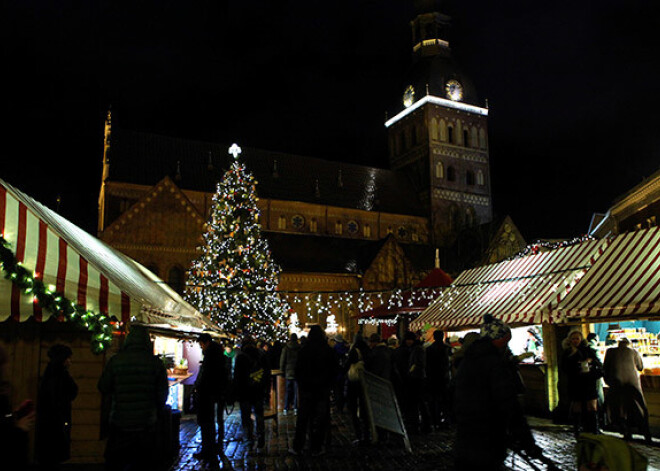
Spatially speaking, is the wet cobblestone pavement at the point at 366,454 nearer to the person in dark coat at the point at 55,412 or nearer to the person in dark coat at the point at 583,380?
the person in dark coat at the point at 583,380

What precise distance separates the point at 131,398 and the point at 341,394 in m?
10.4

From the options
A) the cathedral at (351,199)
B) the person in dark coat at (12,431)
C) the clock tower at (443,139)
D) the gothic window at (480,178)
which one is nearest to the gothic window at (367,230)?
the cathedral at (351,199)

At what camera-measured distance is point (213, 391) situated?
31.0 ft

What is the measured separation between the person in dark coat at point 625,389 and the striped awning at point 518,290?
6.45 ft

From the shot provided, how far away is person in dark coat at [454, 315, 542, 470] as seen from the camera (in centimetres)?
485

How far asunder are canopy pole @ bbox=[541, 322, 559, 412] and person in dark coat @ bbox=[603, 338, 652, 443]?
2254 mm

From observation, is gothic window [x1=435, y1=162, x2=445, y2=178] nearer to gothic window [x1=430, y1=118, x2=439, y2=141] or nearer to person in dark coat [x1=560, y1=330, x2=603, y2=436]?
gothic window [x1=430, y1=118, x2=439, y2=141]

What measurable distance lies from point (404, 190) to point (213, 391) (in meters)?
51.8

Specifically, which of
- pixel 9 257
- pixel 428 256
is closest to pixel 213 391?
pixel 9 257

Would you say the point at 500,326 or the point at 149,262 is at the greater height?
the point at 149,262

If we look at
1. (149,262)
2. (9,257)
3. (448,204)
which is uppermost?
(448,204)

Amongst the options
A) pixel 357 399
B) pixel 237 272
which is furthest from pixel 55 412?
pixel 237 272

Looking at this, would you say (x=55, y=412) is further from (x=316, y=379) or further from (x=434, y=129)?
(x=434, y=129)

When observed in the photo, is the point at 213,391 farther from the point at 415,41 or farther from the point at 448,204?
the point at 415,41
